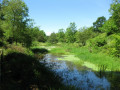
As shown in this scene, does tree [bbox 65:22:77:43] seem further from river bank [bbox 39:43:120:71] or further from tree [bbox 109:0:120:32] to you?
tree [bbox 109:0:120:32]

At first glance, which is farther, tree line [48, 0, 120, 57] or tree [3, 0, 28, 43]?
tree [3, 0, 28, 43]

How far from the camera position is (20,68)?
747cm

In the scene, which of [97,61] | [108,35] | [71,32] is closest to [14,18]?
[97,61]

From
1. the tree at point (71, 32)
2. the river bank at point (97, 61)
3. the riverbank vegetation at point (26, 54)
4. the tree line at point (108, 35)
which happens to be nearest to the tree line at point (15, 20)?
the riverbank vegetation at point (26, 54)

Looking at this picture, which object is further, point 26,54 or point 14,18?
point 14,18

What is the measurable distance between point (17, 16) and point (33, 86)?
52.9ft

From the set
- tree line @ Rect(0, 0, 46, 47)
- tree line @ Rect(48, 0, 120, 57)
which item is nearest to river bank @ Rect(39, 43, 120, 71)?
tree line @ Rect(48, 0, 120, 57)

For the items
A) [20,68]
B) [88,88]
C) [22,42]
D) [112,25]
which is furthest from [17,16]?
[88,88]

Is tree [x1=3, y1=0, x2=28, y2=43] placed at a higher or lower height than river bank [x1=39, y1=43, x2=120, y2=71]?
higher

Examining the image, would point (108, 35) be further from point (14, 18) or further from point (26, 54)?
point (26, 54)

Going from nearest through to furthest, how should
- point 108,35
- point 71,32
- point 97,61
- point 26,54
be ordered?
1. point 26,54
2. point 97,61
3. point 108,35
4. point 71,32

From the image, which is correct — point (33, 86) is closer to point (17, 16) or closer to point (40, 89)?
point (40, 89)

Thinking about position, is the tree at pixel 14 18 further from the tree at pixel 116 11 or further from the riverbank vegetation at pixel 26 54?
the tree at pixel 116 11

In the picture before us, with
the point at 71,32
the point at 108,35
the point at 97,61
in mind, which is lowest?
the point at 97,61
